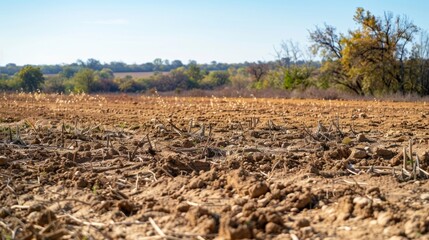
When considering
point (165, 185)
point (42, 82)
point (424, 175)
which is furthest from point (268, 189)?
point (42, 82)

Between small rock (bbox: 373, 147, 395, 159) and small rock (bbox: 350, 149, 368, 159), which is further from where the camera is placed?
small rock (bbox: 373, 147, 395, 159)

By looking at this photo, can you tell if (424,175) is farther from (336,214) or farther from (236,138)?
(236,138)

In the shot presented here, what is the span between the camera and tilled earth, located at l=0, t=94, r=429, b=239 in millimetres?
3631

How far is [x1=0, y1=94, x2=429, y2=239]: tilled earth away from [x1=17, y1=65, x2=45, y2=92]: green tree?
43.8 m

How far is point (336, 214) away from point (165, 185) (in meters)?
1.77

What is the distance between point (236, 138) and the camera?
7879 millimetres

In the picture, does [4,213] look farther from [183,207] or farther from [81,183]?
[183,207]

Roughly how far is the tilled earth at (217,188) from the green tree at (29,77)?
1725 inches

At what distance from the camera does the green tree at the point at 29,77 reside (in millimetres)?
49003

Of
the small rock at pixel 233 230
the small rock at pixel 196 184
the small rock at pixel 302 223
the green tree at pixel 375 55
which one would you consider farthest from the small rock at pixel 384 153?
the green tree at pixel 375 55

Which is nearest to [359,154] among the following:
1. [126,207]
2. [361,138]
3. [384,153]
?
[384,153]

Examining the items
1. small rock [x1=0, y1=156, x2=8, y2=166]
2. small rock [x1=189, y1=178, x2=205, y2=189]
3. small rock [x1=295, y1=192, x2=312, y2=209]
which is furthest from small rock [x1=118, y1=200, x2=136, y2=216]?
small rock [x1=0, y1=156, x2=8, y2=166]

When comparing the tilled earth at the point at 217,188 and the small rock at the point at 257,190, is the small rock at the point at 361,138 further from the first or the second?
the small rock at the point at 257,190

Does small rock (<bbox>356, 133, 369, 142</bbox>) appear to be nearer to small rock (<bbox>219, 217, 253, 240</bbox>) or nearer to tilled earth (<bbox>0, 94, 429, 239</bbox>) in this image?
tilled earth (<bbox>0, 94, 429, 239</bbox>)
